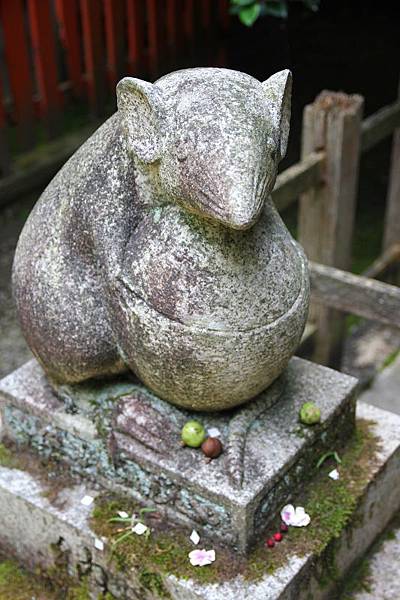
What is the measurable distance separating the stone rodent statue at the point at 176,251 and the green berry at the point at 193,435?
54mm

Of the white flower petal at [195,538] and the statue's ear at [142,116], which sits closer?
the statue's ear at [142,116]

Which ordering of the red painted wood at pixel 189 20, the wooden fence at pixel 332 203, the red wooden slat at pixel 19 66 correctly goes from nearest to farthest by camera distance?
the wooden fence at pixel 332 203
the red wooden slat at pixel 19 66
the red painted wood at pixel 189 20

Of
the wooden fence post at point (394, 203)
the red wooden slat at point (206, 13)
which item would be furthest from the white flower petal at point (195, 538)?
the red wooden slat at point (206, 13)

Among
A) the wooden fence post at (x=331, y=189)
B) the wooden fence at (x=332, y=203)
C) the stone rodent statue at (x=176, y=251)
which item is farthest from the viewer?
the wooden fence post at (x=331, y=189)

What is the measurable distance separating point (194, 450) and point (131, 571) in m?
0.36

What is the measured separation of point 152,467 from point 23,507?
0.46m

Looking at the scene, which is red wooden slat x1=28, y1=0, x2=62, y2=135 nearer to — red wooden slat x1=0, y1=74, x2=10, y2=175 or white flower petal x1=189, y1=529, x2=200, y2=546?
red wooden slat x1=0, y1=74, x2=10, y2=175

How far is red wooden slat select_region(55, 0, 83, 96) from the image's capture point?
5586mm

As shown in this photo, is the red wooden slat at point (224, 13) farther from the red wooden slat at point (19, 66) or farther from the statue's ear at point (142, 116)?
the statue's ear at point (142, 116)

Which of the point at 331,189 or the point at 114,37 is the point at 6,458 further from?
the point at 114,37

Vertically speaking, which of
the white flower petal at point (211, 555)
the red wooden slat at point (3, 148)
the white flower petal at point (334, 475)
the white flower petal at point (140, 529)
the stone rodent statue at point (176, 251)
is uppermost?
the stone rodent statue at point (176, 251)

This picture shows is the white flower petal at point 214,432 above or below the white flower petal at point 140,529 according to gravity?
above

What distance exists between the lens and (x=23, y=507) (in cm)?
246

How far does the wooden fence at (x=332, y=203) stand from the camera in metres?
3.36
